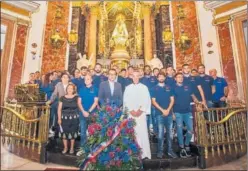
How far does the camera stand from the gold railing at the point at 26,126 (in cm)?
300

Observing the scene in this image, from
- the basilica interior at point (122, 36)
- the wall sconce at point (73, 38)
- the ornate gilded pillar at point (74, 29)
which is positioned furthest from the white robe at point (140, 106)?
the wall sconce at point (73, 38)

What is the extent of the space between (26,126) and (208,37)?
538 centimetres

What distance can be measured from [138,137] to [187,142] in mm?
856

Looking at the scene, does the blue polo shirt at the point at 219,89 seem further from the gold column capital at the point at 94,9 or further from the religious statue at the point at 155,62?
the gold column capital at the point at 94,9

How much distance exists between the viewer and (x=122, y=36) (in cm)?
662

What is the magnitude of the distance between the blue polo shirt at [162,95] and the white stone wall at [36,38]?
153 inches

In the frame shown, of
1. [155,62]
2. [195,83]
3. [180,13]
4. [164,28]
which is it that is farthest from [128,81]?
[180,13]

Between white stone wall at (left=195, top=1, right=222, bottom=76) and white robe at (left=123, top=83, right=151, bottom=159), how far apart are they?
142 inches

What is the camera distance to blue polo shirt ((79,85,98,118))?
2.98 metres

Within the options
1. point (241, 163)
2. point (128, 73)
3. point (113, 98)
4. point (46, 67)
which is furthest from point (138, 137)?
point (46, 67)

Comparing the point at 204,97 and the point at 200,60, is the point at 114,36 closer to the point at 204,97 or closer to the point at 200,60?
the point at 200,60

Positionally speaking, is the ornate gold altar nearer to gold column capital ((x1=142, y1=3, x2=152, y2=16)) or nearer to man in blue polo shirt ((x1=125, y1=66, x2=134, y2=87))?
gold column capital ((x1=142, y1=3, x2=152, y2=16))

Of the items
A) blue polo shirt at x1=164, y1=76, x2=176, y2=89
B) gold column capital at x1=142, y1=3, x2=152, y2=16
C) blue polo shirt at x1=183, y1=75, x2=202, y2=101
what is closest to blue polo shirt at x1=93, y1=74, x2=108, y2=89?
blue polo shirt at x1=164, y1=76, x2=176, y2=89

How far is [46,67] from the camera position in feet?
19.7
